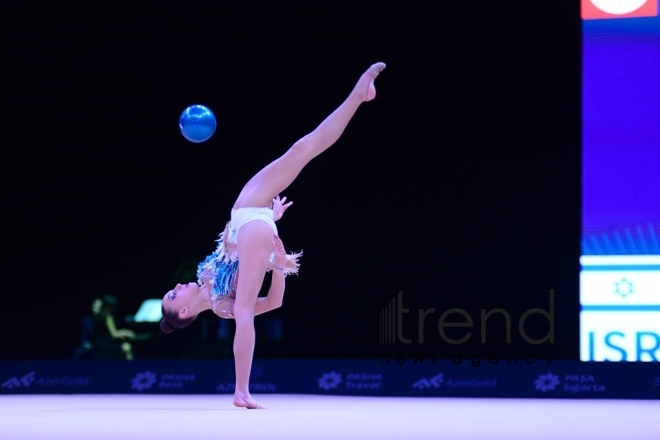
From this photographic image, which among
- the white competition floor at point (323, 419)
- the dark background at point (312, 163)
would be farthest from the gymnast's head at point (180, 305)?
the dark background at point (312, 163)

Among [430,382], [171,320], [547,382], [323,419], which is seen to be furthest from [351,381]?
[323,419]

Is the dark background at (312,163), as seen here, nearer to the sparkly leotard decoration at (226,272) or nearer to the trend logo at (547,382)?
the trend logo at (547,382)

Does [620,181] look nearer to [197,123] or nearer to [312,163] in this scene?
[312,163]

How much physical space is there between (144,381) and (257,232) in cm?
272

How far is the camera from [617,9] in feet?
25.9

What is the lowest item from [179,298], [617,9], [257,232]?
[179,298]

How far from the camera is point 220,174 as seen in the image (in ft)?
31.3

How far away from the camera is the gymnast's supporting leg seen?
5.22 m

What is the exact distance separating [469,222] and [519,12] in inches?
74.6

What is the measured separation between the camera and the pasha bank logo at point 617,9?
7836 millimetres

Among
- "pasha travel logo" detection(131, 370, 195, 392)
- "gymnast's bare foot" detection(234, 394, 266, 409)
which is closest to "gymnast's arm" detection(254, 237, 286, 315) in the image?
"gymnast's bare foot" detection(234, 394, 266, 409)

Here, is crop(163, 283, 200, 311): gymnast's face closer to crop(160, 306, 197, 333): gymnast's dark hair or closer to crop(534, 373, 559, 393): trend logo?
crop(160, 306, 197, 333): gymnast's dark hair

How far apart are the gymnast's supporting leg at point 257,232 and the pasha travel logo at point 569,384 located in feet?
9.02

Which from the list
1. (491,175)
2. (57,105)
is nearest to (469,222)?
(491,175)
